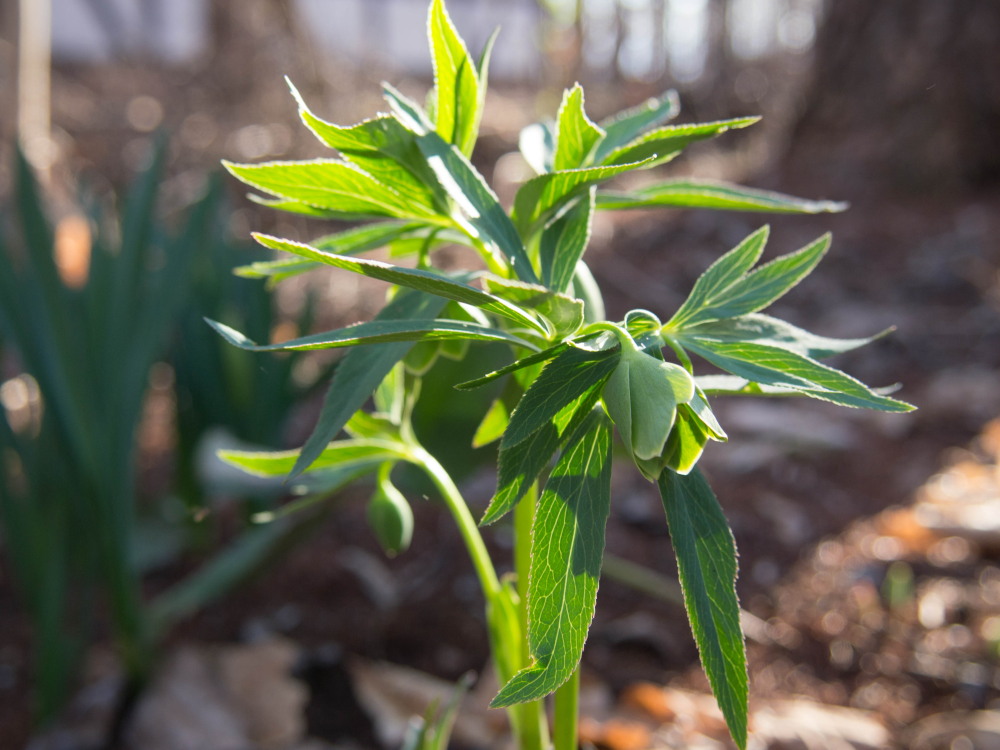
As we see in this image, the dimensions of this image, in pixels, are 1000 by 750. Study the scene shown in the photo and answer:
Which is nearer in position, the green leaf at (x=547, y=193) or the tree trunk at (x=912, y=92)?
the green leaf at (x=547, y=193)

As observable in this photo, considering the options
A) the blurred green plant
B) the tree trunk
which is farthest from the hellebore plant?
the tree trunk

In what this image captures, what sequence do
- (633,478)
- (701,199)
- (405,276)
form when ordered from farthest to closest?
(633,478), (701,199), (405,276)

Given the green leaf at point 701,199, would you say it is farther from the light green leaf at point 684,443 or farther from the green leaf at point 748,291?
the light green leaf at point 684,443

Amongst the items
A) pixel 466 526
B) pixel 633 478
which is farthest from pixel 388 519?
pixel 633 478

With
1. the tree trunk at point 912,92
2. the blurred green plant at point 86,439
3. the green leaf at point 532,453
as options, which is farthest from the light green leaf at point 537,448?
the tree trunk at point 912,92

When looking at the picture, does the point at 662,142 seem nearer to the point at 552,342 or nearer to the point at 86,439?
the point at 552,342

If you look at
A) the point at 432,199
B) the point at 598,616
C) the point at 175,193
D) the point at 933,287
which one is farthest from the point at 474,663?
the point at 175,193

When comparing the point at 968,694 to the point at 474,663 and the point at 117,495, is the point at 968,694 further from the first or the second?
the point at 117,495
